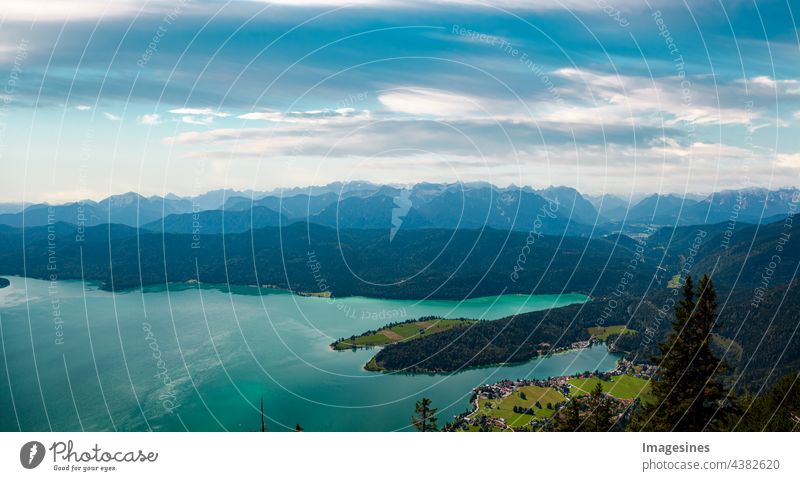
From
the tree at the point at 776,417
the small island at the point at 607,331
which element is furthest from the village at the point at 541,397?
the small island at the point at 607,331

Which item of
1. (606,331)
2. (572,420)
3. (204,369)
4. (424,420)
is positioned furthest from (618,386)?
(424,420)

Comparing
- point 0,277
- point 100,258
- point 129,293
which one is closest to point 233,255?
point 100,258

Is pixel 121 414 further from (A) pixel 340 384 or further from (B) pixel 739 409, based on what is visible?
(B) pixel 739 409

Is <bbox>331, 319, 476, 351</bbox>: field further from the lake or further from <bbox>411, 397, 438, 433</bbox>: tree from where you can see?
<bbox>411, 397, 438, 433</bbox>: tree

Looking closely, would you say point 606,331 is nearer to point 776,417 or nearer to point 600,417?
point 600,417

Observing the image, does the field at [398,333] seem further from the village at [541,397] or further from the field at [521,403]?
the field at [521,403]

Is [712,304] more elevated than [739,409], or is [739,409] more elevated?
[712,304]
